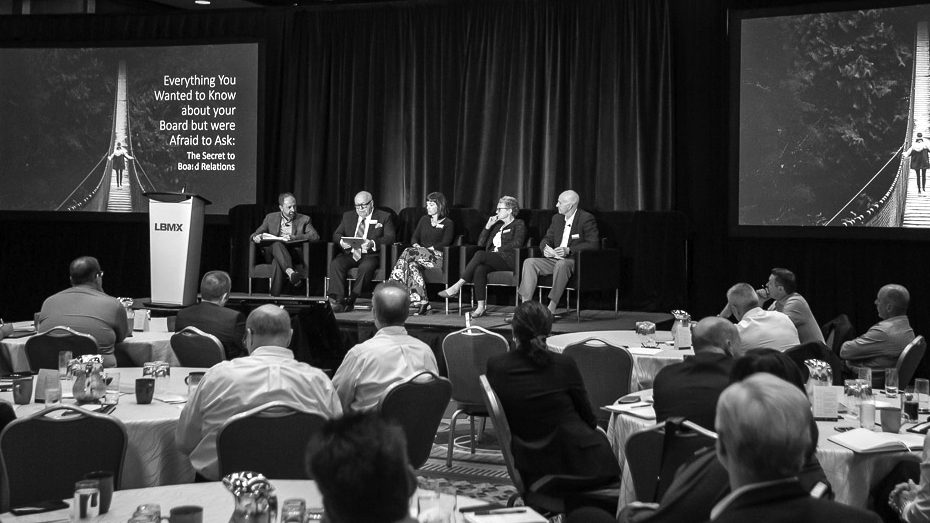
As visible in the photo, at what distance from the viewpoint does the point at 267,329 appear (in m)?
3.88

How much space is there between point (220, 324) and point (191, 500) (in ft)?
10.3

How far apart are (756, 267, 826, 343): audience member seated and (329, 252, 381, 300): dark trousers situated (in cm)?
467

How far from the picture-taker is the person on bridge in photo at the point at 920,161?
8.86m

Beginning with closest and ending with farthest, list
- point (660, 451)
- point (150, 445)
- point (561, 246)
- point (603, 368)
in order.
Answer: point (660, 451) → point (150, 445) → point (603, 368) → point (561, 246)

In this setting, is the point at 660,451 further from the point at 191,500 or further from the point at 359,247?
the point at 359,247

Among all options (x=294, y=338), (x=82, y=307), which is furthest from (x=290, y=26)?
(x=82, y=307)

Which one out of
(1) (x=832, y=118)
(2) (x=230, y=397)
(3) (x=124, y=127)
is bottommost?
(2) (x=230, y=397)

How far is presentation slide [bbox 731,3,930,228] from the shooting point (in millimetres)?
→ 8922

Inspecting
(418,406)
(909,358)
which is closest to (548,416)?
(418,406)

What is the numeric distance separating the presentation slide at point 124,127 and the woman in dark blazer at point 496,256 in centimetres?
337

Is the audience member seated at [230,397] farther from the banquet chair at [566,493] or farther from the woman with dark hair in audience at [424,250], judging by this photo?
the woman with dark hair in audience at [424,250]

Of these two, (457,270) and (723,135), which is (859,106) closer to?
(723,135)

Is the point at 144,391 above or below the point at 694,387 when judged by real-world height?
below

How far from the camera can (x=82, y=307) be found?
575 cm
